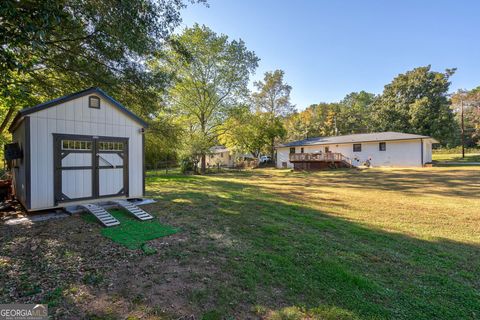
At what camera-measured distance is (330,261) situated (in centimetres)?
365

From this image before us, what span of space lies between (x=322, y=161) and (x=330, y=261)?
2126cm

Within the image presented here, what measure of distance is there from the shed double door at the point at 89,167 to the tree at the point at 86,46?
1.63 metres

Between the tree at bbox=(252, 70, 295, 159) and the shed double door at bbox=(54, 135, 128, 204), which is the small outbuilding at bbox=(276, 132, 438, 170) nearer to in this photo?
the tree at bbox=(252, 70, 295, 159)

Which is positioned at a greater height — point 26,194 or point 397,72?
point 397,72

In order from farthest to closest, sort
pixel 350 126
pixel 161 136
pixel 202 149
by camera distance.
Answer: pixel 350 126, pixel 202 149, pixel 161 136

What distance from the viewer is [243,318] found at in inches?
92.0

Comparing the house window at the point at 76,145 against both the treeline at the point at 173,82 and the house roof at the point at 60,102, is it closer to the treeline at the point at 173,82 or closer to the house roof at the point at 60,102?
the house roof at the point at 60,102

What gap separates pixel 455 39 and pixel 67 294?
2161 cm

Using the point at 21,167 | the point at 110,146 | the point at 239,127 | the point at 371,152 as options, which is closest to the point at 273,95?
the point at 239,127

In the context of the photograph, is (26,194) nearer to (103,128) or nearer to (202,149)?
(103,128)

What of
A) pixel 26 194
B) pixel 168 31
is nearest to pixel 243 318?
pixel 26 194

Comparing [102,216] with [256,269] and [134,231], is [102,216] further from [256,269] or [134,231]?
[256,269]

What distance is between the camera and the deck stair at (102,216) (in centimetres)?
516

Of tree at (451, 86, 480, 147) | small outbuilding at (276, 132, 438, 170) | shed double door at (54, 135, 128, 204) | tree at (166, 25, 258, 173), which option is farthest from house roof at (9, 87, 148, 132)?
tree at (451, 86, 480, 147)
